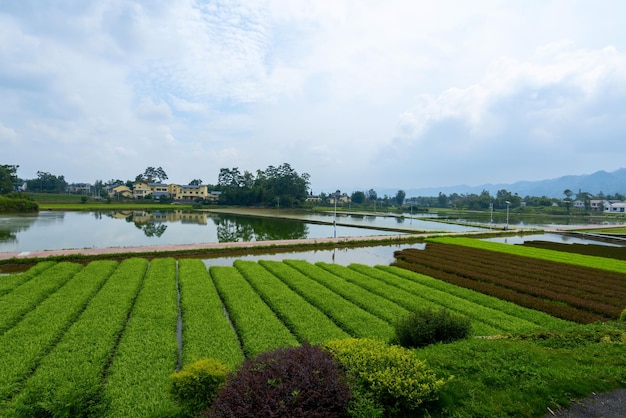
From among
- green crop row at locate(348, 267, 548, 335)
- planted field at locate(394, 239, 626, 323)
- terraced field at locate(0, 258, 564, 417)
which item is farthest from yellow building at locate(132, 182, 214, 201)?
green crop row at locate(348, 267, 548, 335)

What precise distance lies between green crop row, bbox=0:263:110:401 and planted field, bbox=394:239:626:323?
13.7 m

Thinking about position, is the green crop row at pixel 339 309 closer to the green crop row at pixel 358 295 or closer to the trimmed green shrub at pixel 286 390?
the green crop row at pixel 358 295

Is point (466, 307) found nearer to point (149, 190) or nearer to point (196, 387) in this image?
point (196, 387)

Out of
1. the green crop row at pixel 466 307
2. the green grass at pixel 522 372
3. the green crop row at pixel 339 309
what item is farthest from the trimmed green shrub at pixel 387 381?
the green crop row at pixel 466 307

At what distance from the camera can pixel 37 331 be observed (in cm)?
819

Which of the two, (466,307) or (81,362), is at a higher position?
(81,362)

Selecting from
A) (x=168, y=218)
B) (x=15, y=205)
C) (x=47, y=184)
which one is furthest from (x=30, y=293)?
(x=47, y=184)

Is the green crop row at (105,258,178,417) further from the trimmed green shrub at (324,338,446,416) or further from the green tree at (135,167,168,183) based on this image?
the green tree at (135,167,168,183)

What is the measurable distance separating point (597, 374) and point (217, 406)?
5497 millimetres

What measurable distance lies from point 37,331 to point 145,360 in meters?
3.28

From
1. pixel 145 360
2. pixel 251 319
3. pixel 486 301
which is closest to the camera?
pixel 145 360

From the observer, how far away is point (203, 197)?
100m

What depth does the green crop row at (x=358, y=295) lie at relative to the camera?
10453mm

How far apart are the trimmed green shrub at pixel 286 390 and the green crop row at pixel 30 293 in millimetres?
7941
